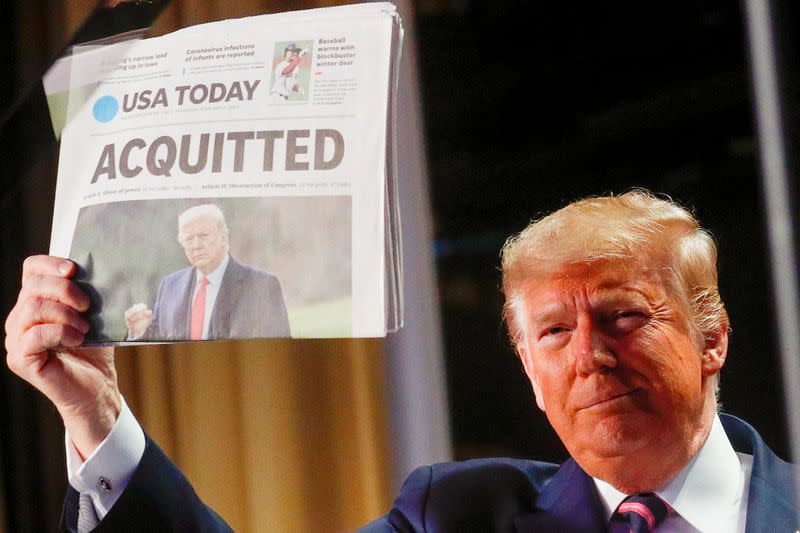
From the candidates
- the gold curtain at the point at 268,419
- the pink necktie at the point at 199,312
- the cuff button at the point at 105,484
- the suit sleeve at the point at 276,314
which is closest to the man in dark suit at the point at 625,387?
the gold curtain at the point at 268,419

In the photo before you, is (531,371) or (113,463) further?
(113,463)

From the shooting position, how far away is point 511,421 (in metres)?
0.95

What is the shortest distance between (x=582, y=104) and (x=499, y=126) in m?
0.10

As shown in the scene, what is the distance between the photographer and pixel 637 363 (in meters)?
0.86

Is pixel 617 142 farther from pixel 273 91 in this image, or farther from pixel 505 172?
pixel 273 91

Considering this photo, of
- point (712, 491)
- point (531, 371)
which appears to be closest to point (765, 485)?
point (712, 491)

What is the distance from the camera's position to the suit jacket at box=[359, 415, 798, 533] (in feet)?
2.80

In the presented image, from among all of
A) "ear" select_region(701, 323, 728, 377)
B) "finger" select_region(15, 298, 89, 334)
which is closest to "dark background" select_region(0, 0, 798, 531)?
"ear" select_region(701, 323, 728, 377)

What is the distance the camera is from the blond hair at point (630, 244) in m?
0.87

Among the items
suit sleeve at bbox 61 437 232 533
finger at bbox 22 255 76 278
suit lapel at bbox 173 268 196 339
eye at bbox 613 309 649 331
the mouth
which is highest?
finger at bbox 22 255 76 278

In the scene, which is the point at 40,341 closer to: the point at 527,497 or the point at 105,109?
the point at 105,109

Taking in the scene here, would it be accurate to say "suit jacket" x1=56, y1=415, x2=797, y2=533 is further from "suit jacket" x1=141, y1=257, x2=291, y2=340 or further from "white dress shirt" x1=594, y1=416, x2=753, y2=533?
"suit jacket" x1=141, y1=257, x2=291, y2=340

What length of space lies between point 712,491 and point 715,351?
141 millimetres

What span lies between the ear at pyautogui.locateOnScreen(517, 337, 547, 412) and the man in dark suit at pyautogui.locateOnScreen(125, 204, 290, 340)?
0.29 meters
